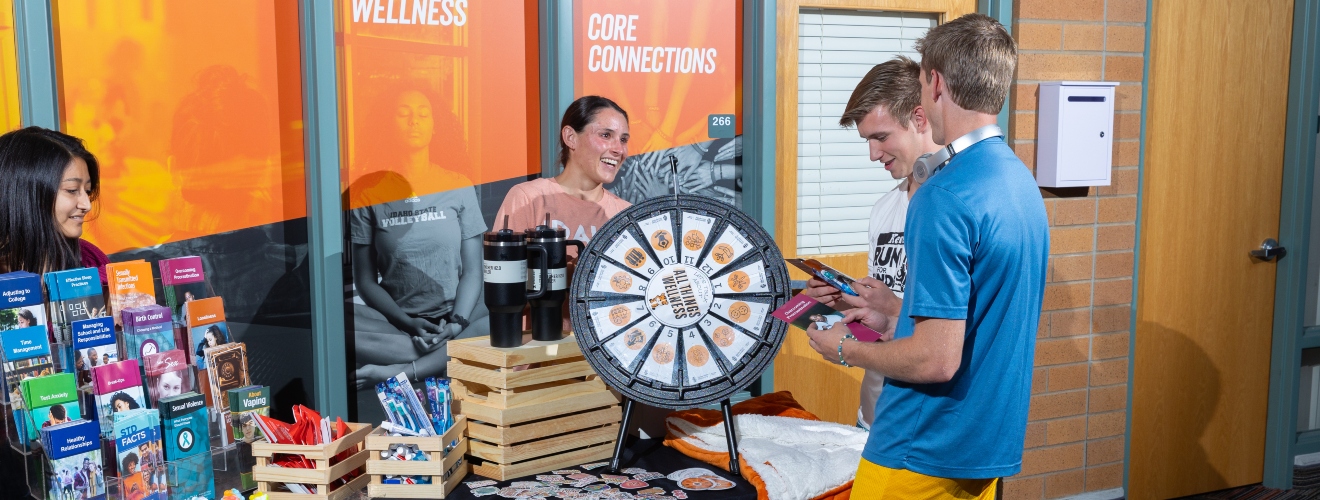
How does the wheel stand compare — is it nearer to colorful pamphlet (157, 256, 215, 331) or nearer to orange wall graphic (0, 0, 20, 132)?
colorful pamphlet (157, 256, 215, 331)

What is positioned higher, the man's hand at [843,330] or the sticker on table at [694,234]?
the sticker on table at [694,234]

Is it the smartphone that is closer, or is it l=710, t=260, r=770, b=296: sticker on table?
the smartphone

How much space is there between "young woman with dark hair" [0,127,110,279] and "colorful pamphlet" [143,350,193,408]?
1.50 feet

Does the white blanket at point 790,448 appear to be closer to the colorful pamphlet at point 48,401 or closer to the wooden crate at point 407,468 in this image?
the wooden crate at point 407,468

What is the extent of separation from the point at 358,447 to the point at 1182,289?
328 centimetres

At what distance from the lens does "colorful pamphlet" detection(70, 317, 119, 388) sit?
5.41 ft

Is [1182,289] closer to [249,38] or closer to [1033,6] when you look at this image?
[1033,6]

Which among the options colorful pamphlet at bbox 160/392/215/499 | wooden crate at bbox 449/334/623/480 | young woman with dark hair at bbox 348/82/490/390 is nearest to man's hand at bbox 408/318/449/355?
young woman with dark hair at bbox 348/82/490/390

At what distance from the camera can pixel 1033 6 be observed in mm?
3486

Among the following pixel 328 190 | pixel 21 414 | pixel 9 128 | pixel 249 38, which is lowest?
pixel 21 414

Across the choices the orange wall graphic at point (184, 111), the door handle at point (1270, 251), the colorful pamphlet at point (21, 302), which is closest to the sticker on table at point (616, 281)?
the colorful pamphlet at point (21, 302)

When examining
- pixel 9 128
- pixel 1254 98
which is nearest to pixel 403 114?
pixel 9 128

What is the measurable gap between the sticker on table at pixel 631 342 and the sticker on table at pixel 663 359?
2 centimetres

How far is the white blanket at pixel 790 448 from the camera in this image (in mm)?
2010
